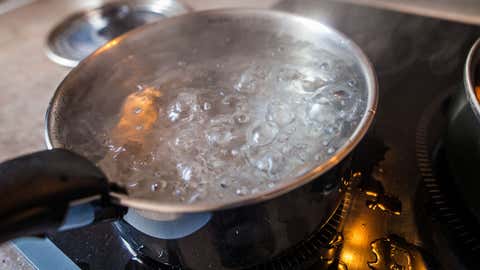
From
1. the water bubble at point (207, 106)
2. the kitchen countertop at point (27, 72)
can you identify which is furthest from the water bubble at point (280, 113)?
the kitchen countertop at point (27, 72)

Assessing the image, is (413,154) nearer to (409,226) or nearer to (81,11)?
(409,226)

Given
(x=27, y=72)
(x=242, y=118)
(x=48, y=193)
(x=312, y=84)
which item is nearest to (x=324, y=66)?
(x=312, y=84)

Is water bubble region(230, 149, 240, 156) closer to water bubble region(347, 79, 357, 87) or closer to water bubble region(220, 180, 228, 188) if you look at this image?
water bubble region(220, 180, 228, 188)

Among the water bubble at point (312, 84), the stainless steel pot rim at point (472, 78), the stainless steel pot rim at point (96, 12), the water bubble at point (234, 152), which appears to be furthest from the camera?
the stainless steel pot rim at point (96, 12)

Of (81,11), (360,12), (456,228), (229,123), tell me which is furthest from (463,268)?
(81,11)

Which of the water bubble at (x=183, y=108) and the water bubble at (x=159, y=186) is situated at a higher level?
the water bubble at (x=183, y=108)

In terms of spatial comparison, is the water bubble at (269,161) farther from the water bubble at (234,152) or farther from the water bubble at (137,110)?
the water bubble at (137,110)

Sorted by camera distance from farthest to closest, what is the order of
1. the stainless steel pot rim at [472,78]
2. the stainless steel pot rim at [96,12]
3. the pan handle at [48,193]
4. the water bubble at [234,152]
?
1. the stainless steel pot rim at [96,12]
2. the water bubble at [234,152]
3. the stainless steel pot rim at [472,78]
4. the pan handle at [48,193]
